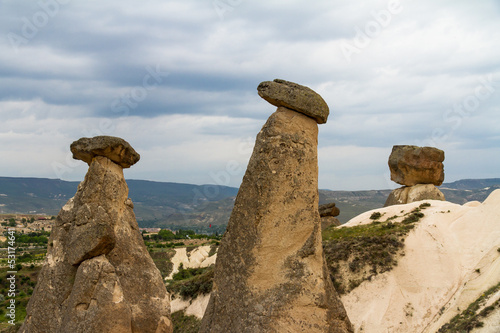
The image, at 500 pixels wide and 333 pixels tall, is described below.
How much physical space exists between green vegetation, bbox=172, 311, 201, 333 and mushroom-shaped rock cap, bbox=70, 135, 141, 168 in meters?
15.6

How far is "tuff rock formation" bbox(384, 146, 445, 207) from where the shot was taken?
1415 inches

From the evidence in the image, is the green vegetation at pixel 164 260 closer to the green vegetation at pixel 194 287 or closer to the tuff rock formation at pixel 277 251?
the green vegetation at pixel 194 287

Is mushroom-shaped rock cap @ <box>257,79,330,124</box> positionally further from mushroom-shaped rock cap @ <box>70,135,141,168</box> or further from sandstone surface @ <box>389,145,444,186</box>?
sandstone surface @ <box>389,145,444,186</box>

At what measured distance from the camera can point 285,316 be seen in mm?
7832

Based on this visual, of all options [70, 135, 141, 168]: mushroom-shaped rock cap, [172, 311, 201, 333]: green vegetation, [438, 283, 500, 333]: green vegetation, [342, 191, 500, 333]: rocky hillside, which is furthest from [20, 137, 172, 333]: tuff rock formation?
[172, 311, 201, 333]: green vegetation

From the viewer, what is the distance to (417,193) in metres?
36.2

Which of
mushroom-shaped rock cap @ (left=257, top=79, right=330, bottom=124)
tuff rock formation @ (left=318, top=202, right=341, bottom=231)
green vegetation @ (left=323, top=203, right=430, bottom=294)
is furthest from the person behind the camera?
tuff rock formation @ (left=318, top=202, right=341, bottom=231)

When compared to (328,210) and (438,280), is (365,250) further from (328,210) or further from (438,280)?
(328,210)

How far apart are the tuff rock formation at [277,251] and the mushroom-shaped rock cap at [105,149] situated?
4905mm

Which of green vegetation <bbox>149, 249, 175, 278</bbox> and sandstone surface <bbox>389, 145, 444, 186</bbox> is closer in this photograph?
sandstone surface <bbox>389, 145, 444, 186</bbox>

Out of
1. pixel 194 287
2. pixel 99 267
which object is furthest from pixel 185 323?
pixel 99 267

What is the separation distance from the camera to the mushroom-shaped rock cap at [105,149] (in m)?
11.9

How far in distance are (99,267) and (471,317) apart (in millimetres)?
13102

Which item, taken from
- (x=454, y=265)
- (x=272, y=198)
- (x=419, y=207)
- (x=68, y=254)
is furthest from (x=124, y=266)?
(x=419, y=207)
